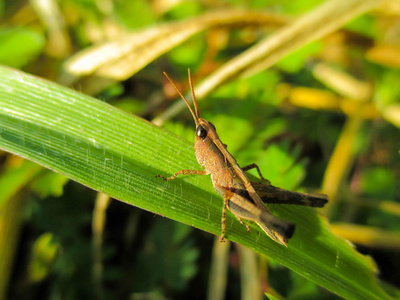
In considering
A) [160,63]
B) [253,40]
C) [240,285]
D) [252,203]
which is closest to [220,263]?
[240,285]

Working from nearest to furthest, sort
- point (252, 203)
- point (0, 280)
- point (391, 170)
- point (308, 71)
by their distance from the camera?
point (252, 203), point (0, 280), point (391, 170), point (308, 71)

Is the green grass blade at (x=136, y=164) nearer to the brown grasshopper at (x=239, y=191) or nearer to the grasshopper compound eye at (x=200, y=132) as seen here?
the brown grasshopper at (x=239, y=191)

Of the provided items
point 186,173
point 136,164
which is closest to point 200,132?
point 186,173

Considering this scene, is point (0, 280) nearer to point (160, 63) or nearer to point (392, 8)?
point (160, 63)

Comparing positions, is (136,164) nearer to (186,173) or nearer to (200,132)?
(186,173)

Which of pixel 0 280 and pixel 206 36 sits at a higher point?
pixel 206 36

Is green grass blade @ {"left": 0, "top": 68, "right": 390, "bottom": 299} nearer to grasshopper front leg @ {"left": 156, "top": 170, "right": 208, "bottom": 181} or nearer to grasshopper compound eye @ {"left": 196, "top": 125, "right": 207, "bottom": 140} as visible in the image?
grasshopper front leg @ {"left": 156, "top": 170, "right": 208, "bottom": 181}

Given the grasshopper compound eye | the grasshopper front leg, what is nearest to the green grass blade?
the grasshopper front leg
